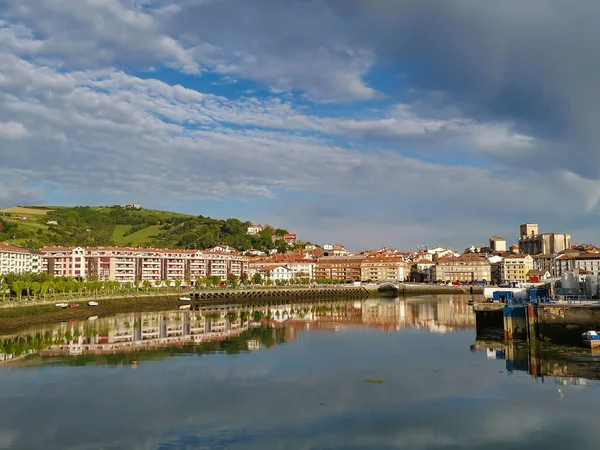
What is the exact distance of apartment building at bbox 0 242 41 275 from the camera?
81.6m

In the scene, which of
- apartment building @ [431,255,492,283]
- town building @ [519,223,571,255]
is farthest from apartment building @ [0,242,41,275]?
town building @ [519,223,571,255]

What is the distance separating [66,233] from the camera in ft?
445

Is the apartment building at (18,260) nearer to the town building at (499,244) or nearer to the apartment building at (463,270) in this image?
the apartment building at (463,270)

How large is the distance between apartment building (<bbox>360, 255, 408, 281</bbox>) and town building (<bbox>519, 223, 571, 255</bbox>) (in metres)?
44.6

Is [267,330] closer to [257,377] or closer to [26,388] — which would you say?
[257,377]

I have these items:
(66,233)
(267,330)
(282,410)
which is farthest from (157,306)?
(66,233)

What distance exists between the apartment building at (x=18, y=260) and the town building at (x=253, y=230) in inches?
3395

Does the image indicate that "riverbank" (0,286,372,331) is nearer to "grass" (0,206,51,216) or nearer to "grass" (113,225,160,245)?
"grass" (113,225,160,245)

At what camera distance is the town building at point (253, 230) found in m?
174

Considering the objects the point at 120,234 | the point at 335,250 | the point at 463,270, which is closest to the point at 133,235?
the point at 120,234

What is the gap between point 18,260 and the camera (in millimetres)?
85000

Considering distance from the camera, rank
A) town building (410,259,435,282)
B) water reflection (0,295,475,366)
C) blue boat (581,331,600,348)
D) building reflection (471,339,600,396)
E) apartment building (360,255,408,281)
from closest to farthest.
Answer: building reflection (471,339,600,396), blue boat (581,331,600,348), water reflection (0,295,475,366), apartment building (360,255,408,281), town building (410,259,435,282)

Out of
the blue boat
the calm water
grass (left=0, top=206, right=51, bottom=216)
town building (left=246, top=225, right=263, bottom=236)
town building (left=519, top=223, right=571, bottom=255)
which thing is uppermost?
grass (left=0, top=206, right=51, bottom=216)

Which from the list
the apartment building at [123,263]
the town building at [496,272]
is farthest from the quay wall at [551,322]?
the town building at [496,272]
